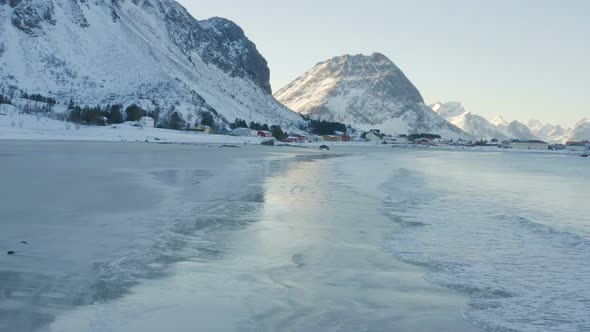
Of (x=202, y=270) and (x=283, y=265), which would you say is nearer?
(x=202, y=270)

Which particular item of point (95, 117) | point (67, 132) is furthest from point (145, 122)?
point (67, 132)

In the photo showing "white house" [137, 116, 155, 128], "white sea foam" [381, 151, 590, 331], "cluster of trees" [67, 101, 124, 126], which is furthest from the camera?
"white house" [137, 116, 155, 128]

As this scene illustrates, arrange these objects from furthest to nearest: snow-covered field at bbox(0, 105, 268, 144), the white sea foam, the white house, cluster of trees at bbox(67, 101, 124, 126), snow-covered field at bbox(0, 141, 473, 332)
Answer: the white house
cluster of trees at bbox(67, 101, 124, 126)
snow-covered field at bbox(0, 105, 268, 144)
the white sea foam
snow-covered field at bbox(0, 141, 473, 332)

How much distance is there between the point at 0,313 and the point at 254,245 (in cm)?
699

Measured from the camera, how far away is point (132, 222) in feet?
57.2

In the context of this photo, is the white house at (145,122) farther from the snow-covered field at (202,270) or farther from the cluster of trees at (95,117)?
the snow-covered field at (202,270)

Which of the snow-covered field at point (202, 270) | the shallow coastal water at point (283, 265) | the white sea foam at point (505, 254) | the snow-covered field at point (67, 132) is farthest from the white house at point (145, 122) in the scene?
the white sea foam at point (505, 254)

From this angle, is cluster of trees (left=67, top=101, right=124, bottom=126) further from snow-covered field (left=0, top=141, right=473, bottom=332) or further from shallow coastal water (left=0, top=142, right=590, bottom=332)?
snow-covered field (left=0, top=141, right=473, bottom=332)

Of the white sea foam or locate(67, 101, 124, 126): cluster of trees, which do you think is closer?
the white sea foam

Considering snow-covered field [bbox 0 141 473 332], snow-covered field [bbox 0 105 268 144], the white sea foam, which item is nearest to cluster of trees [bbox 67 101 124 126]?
snow-covered field [bbox 0 105 268 144]

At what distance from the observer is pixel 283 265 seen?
12.4m

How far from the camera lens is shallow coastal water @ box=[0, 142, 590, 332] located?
29.2 ft

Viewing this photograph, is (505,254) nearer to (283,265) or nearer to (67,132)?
(283,265)

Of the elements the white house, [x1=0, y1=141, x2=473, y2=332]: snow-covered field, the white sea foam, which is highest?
the white house
